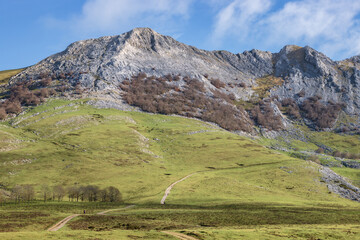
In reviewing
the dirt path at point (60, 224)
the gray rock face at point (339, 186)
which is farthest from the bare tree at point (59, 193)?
the gray rock face at point (339, 186)

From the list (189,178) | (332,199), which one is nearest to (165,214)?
(189,178)

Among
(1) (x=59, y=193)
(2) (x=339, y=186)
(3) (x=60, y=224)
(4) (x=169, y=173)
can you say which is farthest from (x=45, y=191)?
(2) (x=339, y=186)

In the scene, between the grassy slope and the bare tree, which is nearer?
the grassy slope

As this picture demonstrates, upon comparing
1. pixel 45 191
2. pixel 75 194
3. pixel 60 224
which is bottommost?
pixel 60 224

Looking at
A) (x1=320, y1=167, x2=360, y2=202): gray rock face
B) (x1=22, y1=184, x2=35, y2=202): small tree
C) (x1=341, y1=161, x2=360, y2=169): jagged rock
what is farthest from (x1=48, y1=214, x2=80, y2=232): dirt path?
(x1=341, y1=161, x2=360, y2=169): jagged rock

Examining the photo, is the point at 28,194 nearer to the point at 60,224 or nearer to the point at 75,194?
the point at 75,194

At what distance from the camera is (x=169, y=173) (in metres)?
148

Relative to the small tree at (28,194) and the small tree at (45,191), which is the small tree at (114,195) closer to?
the small tree at (45,191)

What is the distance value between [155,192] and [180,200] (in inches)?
576

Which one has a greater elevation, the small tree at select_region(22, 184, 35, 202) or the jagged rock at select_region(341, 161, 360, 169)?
the jagged rock at select_region(341, 161, 360, 169)

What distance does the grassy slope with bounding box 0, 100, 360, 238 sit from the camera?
273 ft

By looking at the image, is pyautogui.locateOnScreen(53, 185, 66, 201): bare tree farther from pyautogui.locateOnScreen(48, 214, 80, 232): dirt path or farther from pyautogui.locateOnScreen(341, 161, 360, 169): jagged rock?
pyautogui.locateOnScreen(341, 161, 360, 169): jagged rock

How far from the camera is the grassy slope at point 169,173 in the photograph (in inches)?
3270

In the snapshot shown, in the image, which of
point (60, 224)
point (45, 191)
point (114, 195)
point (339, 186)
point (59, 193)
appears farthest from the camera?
point (339, 186)
